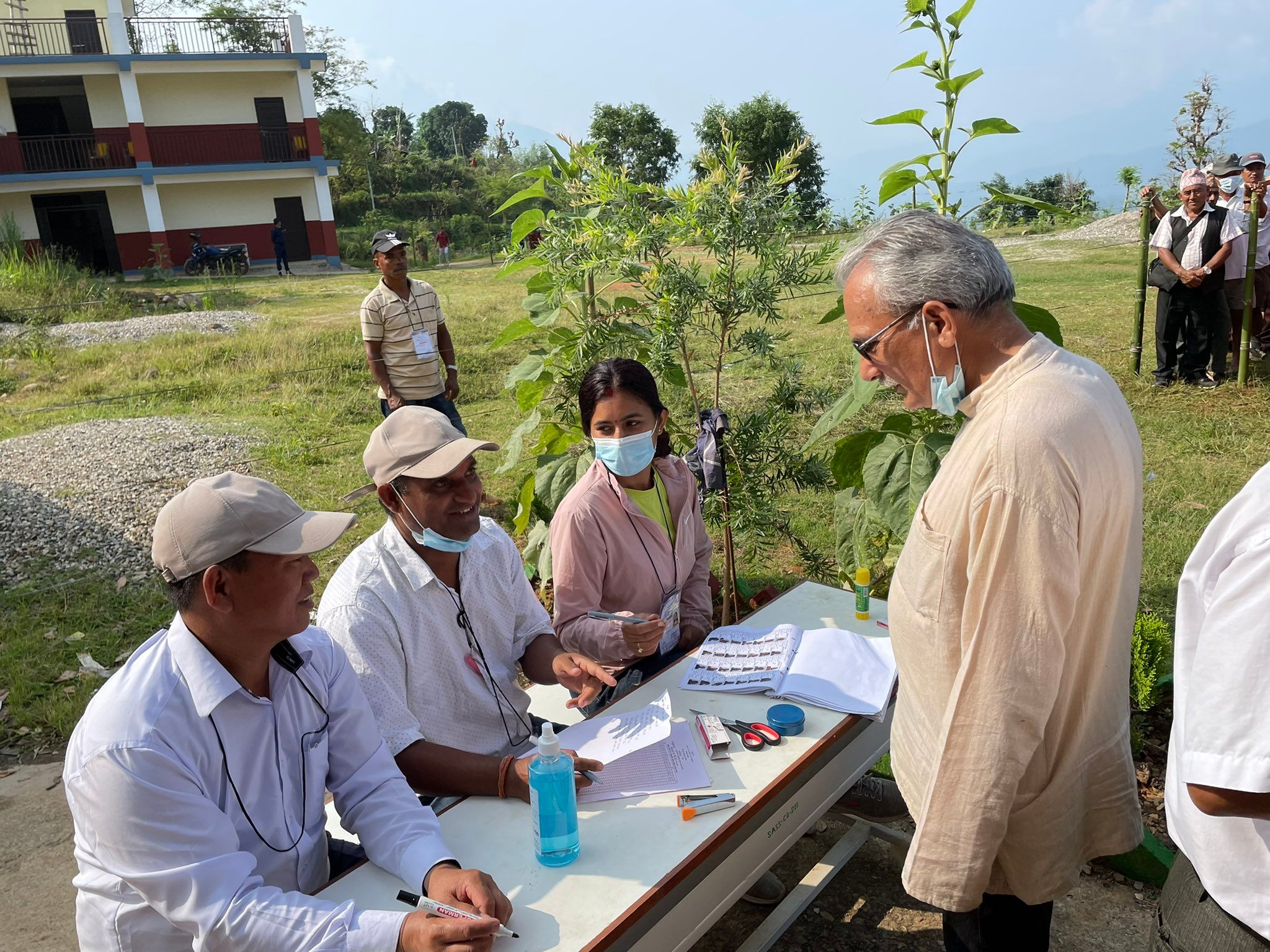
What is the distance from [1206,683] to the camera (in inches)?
47.9

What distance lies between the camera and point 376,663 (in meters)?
2.23

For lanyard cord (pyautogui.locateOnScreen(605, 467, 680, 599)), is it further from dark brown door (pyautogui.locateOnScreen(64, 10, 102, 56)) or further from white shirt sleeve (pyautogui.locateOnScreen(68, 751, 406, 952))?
dark brown door (pyautogui.locateOnScreen(64, 10, 102, 56))

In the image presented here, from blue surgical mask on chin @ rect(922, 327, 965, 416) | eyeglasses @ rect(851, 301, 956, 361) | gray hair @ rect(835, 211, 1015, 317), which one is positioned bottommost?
blue surgical mask on chin @ rect(922, 327, 965, 416)

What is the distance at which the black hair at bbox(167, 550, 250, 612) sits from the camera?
1.74 m

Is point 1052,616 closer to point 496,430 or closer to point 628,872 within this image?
point 628,872

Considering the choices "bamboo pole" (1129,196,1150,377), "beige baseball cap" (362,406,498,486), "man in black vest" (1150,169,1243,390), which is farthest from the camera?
"bamboo pole" (1129,196,1150,377)

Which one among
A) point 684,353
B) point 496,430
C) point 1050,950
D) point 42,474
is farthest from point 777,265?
point 42,474

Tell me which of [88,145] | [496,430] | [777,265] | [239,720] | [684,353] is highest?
[88,145]

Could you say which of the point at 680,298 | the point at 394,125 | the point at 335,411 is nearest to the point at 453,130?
the point at 394,125

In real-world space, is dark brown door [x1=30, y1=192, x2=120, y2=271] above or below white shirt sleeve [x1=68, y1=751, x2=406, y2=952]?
above

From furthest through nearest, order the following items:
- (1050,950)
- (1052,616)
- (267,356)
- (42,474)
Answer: (267,356), (42,474), (1050,950), (1052,616)

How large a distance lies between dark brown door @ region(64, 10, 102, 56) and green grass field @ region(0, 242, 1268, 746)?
13.0 m

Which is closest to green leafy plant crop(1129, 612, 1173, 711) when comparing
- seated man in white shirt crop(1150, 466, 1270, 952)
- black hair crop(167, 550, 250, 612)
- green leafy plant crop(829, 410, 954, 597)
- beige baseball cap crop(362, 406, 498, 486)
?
green leafy plant crop(829, 410, 954, 597)

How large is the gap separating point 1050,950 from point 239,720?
7.31ft
